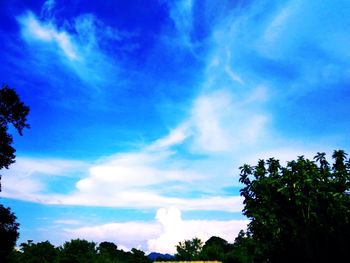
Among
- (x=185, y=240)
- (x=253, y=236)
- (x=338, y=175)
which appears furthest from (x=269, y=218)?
(x=185, y=240)

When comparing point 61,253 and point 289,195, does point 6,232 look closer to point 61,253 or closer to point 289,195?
point 289,195

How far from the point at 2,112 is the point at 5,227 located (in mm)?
6272

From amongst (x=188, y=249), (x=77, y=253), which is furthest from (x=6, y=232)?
(x=188, y=249)

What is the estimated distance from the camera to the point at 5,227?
71.9 feet

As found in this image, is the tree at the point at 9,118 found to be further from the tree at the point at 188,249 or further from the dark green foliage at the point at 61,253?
the tree at the point at 188,249

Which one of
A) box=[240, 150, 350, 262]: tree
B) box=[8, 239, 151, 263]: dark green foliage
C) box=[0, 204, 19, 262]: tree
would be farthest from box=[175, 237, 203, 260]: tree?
box=[0, 204, 19, 262]: tree

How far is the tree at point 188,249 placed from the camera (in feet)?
Result: 308

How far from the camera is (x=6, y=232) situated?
2178 cm

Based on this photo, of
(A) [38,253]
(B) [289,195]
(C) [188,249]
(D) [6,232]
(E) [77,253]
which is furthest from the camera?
(C) [188,249]

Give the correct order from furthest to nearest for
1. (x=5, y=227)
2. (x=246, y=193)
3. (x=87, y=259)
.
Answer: (x=87, y=259)
(x=246, y=193)
(x=5, y=227)

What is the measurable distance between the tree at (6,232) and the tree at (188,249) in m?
73.9

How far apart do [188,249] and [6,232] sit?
255 feet

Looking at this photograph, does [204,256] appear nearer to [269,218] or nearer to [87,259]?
[87,259]

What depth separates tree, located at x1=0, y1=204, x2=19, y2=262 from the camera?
21609mm
